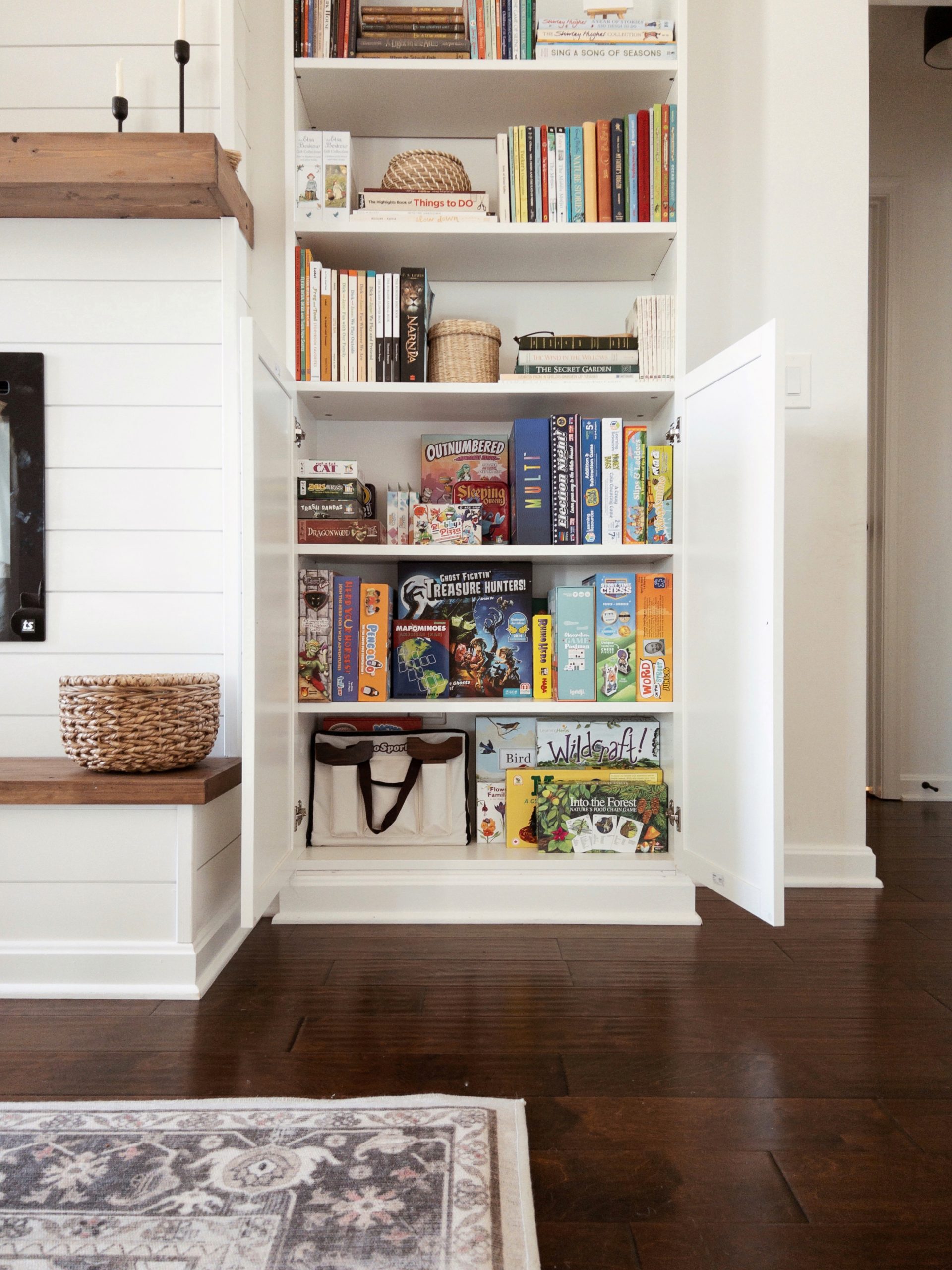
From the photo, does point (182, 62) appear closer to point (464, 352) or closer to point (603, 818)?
point (464, 352)

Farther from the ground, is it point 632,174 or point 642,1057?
point 632,174

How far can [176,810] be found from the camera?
5.01ft

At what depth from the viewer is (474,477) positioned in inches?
81.3

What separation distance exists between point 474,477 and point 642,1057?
132cm

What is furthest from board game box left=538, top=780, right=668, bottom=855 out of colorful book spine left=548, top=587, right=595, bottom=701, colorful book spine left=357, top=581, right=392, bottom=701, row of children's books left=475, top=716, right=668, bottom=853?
colorful book spine left=357, top=581, right=392, bottom=701

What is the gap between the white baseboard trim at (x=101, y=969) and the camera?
151 centimetres

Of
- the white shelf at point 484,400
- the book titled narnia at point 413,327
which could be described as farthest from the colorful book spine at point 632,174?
the book titled narnia at point 413,327

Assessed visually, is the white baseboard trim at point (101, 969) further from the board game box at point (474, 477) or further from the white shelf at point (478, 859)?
the board game box at point (474, 477)

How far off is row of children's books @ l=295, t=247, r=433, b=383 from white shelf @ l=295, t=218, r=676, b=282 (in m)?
0.08

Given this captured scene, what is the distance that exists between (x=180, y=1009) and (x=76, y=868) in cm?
32

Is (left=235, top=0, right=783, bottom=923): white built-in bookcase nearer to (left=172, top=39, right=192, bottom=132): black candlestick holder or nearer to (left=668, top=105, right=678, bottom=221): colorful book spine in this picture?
(left=668, top=105, right=678, bottom=221): colorful book spine

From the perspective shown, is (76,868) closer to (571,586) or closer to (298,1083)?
(298,1083)

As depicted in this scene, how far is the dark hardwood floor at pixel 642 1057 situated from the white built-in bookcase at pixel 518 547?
130 mm

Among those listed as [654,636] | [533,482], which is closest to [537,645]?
[654,636]
